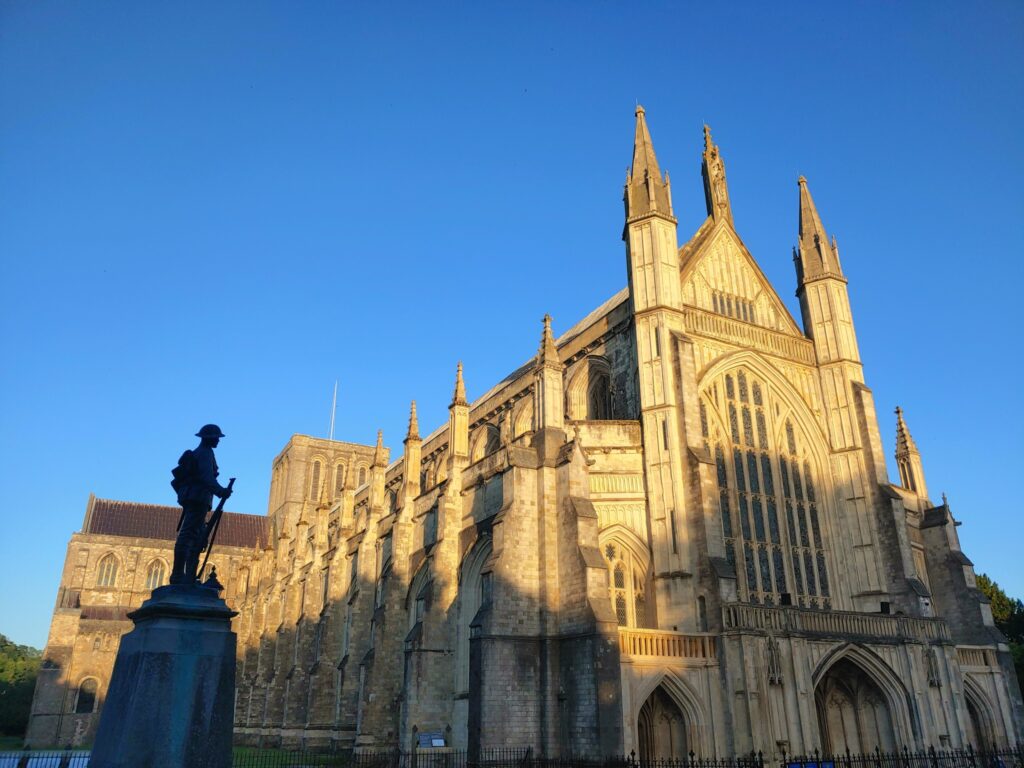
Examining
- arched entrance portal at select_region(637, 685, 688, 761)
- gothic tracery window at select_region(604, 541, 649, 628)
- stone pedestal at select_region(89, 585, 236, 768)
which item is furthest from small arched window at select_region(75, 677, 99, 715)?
stone pedestal at select_region(89, 585, 236, 768)

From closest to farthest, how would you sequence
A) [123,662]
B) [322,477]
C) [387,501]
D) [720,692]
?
[123,662]
[720,692]
[387,501]
[322,477]

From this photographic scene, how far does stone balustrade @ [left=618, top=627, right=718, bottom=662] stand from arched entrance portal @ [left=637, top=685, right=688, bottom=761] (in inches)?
46.3

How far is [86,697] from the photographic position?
56.7 meters

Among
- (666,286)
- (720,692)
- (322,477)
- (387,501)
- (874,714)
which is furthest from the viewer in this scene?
(322,477)

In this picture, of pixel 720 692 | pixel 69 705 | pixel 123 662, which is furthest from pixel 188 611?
pixel 69 705

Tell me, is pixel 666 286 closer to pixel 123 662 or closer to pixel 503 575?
pixel 503 575

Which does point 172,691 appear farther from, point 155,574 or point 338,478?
point 338,478

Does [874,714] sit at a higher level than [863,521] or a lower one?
lower

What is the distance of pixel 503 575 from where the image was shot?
2395cm

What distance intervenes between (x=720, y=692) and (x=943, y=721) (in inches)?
286

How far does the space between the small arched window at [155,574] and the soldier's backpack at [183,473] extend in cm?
6375

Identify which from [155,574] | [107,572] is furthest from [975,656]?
[107,572]

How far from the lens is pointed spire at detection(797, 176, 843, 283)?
114 ft

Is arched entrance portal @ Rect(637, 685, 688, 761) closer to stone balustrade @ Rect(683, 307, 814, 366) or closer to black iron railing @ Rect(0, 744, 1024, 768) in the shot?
black iron railing @ Rect(0, 744, 1024, 768)
